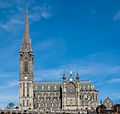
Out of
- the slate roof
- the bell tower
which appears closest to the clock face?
the slate roof

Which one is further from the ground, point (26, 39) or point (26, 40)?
point (26, 39)

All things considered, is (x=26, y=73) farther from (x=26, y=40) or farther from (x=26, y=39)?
(x=26, y=39)

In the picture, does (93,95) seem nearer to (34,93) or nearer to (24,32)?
(34,93)

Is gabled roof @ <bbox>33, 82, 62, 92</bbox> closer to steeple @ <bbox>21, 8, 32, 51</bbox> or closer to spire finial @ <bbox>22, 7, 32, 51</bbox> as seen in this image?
steeple @ <bbox>21, 8, 32, 51</bbox>

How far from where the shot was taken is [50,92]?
629ft

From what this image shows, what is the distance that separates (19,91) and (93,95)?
3279 cm

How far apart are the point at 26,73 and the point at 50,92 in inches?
552

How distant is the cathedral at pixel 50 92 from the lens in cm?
18638

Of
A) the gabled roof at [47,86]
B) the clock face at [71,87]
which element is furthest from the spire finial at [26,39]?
the clock face at [71,87]

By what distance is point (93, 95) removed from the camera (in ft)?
616

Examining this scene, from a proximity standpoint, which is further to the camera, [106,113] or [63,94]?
[63,94]

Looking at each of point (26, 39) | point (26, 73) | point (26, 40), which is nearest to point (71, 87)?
point (26, 73)

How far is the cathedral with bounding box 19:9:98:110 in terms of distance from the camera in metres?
186

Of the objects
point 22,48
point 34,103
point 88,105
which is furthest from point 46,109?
point 22,48
